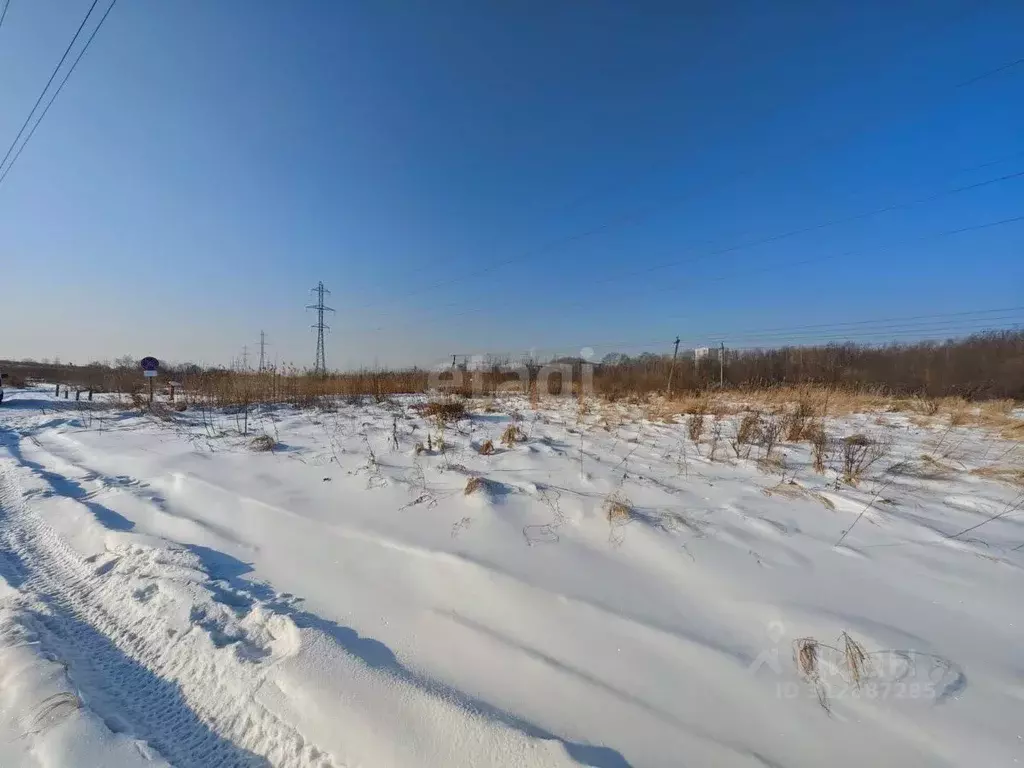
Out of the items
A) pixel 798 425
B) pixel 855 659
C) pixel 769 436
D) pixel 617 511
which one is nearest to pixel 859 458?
pixel 769 436

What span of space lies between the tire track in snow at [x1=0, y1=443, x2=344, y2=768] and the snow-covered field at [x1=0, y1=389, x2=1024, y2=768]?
1cm

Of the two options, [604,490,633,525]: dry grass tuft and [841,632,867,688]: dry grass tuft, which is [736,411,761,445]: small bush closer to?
[604,490,633,525]: dry grass tuft

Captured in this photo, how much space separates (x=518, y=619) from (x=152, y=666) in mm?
1652

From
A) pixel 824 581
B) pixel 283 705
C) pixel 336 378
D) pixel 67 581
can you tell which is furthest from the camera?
pixel 336 378

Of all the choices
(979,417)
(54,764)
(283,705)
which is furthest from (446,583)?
(979,417)

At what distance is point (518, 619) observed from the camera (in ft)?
6.04

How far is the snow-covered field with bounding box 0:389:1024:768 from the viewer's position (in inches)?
51.4

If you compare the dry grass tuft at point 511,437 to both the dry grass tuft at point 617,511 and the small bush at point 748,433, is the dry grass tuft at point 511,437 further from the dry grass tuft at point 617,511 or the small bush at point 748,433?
the small bush at point 748,433

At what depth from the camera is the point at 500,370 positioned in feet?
59.9

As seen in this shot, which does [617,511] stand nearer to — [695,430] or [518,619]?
[518,619]

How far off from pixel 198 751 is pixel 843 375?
26054mm

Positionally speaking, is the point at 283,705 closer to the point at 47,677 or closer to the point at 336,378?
the point at 47,677

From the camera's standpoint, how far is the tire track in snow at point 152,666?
135 centimetres

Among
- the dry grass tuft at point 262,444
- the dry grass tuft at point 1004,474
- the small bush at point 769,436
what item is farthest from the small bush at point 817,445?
the dry grass tuft at point 262,444
